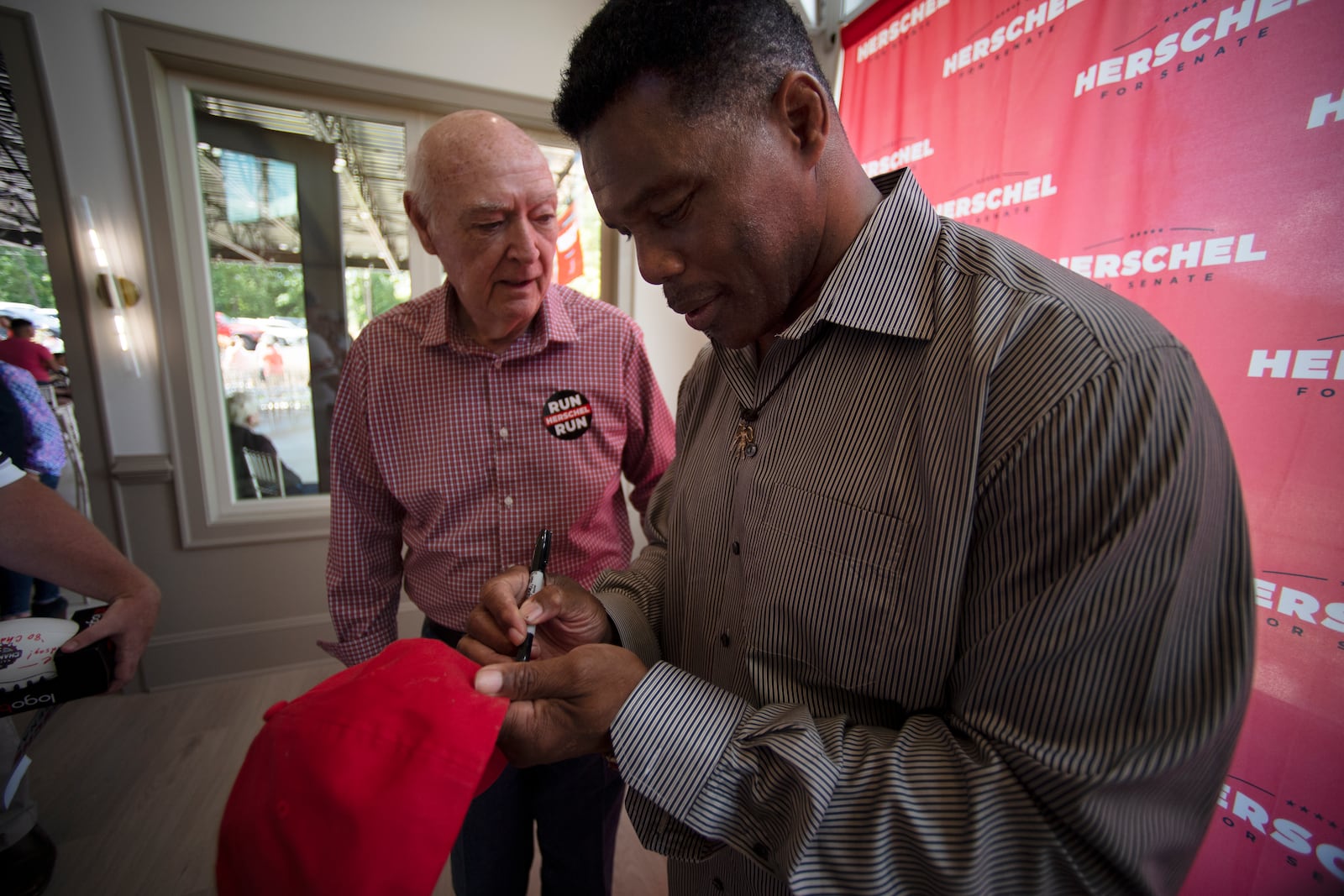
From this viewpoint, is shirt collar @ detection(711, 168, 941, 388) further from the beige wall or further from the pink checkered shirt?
the beige wall

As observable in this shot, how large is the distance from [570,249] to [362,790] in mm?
3166

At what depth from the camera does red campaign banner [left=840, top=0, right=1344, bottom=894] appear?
1.04 meters

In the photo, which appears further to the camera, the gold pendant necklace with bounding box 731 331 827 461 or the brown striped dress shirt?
the gold pendant necklace with bounding box 731 331 827 461

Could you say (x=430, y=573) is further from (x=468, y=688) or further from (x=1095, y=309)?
(x=1095, y=309)

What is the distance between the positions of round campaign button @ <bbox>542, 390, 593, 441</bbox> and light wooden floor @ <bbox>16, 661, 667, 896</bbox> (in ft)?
5.26

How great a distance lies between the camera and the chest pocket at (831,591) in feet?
2.16

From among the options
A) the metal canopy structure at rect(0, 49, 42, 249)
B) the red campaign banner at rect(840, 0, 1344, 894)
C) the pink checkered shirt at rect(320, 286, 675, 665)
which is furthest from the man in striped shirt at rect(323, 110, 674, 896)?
the metal canopy structure at rect(0, 49, 42, 249)

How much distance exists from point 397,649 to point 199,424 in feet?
8.96

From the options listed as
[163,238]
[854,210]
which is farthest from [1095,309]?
[163,238]

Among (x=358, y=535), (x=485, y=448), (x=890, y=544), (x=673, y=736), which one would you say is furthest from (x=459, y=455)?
(x=890, y=544)

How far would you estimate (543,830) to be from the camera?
4.76 feet

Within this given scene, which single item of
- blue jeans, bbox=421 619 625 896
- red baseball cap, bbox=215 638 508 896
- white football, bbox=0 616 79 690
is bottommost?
blue jeans, bbox=421 619 625 896

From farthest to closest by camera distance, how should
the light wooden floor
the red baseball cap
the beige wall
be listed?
the beige wall, the light wooden floor, the red baseball cap

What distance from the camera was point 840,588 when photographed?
68 cm
